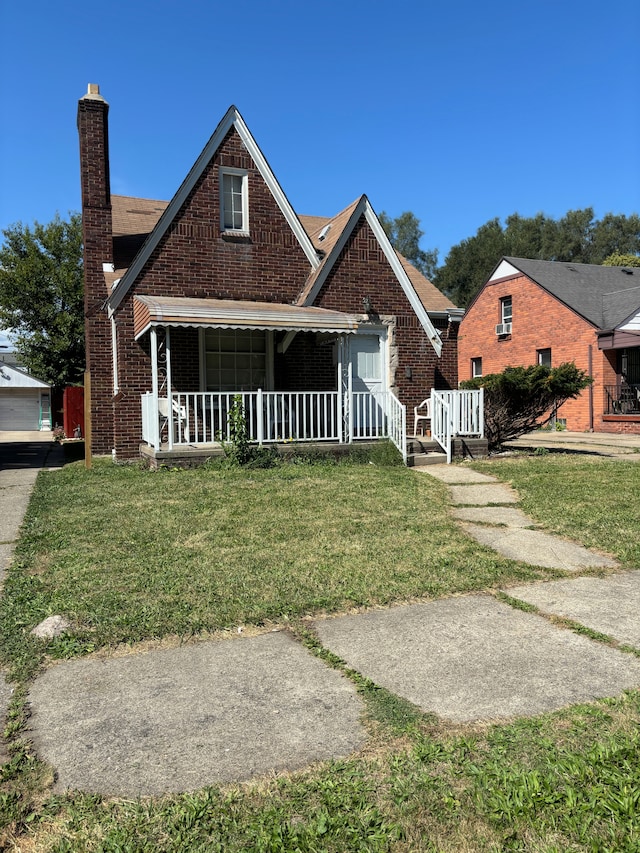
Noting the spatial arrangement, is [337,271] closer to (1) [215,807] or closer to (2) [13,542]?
(2) [13,542]

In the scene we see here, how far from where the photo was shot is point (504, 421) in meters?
13.4

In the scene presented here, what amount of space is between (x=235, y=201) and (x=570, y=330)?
16680 mm

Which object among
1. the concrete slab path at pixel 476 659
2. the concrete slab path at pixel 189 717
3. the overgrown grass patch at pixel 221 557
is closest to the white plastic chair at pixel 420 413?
the overgrown grass patch at pixel 221 557

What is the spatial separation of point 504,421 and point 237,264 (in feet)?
21.8

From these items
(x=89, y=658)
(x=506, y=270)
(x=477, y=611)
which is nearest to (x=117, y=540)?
(x=89, y=658)

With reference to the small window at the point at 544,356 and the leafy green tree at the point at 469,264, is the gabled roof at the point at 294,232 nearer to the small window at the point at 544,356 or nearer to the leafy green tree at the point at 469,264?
the small window at the point at 544,356

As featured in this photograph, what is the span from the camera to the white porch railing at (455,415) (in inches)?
488

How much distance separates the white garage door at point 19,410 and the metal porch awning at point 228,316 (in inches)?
1122

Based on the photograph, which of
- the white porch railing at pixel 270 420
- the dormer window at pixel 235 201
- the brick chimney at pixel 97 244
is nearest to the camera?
the white porch railing at pixel 270 420

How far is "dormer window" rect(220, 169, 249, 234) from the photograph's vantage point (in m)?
13.6

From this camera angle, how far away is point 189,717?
9.52ft

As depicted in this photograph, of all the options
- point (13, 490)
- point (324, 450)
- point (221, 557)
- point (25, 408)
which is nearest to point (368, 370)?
point (324, 450)

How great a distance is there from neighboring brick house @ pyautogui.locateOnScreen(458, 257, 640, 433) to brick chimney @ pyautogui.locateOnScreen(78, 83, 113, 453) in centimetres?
1805

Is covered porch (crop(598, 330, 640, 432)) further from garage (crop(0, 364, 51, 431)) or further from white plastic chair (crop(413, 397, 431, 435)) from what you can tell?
garage (crop(0, 364, 51, 431))
